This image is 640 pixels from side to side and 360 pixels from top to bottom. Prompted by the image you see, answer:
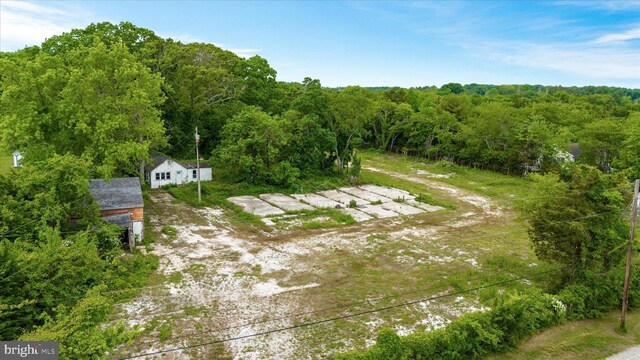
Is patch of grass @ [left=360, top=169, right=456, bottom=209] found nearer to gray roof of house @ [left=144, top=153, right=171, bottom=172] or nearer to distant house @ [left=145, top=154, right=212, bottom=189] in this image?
distant house @ [left=145, top=154, right=212, bottom=189]

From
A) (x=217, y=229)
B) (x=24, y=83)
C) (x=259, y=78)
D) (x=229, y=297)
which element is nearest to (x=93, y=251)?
(x=229, y=297)

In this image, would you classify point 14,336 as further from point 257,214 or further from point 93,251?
point 257,214

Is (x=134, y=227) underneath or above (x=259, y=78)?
underneath

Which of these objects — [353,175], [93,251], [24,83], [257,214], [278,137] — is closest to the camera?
[93,251]

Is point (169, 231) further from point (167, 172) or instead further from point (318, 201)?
point (318, 201)

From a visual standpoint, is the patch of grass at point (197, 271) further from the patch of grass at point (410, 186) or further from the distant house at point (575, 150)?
the distant house at point (575, 150)

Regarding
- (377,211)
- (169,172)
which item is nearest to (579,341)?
(377,211)

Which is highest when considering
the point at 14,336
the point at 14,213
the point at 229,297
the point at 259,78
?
the point at 259,78
